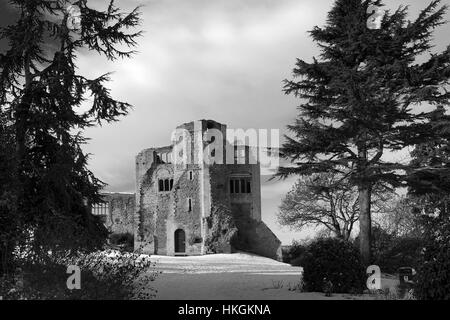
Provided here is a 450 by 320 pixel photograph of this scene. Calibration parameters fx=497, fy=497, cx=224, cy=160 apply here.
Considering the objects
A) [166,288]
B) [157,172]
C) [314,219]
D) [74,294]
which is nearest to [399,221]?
[314,219]

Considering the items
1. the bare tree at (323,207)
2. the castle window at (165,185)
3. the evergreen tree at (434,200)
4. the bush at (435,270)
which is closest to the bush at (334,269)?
the evergreen tree at (434,200)

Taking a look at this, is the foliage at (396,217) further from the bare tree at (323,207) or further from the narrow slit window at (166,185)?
the narrow slit window at (166,185)

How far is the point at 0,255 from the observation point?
12.1m

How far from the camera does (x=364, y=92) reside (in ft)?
64.2

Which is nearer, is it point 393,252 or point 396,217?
point 393,252

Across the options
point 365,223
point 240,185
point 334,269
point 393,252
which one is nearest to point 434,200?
point 393,252

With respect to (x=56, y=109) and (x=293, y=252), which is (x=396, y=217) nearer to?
(x=293, y=252)

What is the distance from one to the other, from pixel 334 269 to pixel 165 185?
30.3m

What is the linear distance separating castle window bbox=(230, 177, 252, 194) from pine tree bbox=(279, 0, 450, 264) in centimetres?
1809

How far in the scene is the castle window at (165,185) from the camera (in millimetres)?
42188

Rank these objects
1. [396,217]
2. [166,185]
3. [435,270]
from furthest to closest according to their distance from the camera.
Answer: [166,185] < [396,217] < [435,270]

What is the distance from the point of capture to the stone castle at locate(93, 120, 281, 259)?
37938 millimetres

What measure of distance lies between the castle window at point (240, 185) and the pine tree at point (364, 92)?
18086 mm

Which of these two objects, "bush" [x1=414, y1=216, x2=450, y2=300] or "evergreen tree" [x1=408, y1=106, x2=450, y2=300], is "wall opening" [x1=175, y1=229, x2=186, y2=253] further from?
"bush" [x1=414, y1=216, x2=450, y2=300]
